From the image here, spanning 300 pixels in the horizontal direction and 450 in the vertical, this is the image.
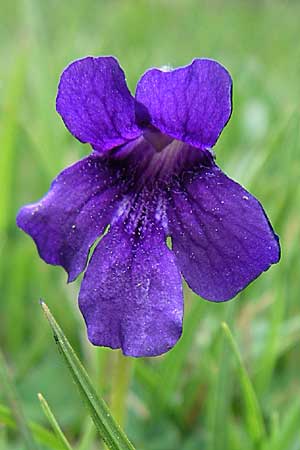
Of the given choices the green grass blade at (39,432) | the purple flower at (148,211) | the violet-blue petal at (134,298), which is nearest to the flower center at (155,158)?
the purple flower at (148,211)

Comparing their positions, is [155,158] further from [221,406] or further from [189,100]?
[221,406]

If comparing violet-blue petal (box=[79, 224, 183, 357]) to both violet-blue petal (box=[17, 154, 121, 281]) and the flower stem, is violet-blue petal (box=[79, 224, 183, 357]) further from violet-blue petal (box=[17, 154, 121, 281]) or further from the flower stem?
the flower stem

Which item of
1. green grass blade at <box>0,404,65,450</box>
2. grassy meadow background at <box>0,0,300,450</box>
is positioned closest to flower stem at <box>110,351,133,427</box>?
grassy meadow background at <box>0,0,300,450</box>

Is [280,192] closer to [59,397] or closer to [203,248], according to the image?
[59,397]

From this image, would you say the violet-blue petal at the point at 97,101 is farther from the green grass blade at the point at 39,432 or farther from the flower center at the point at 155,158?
the green grass blade at the point at 39,432

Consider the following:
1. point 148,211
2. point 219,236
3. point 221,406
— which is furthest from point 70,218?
point 221,406

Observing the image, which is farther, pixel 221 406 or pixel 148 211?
pixel 221 406

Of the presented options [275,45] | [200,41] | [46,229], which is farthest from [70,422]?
[275,45]
